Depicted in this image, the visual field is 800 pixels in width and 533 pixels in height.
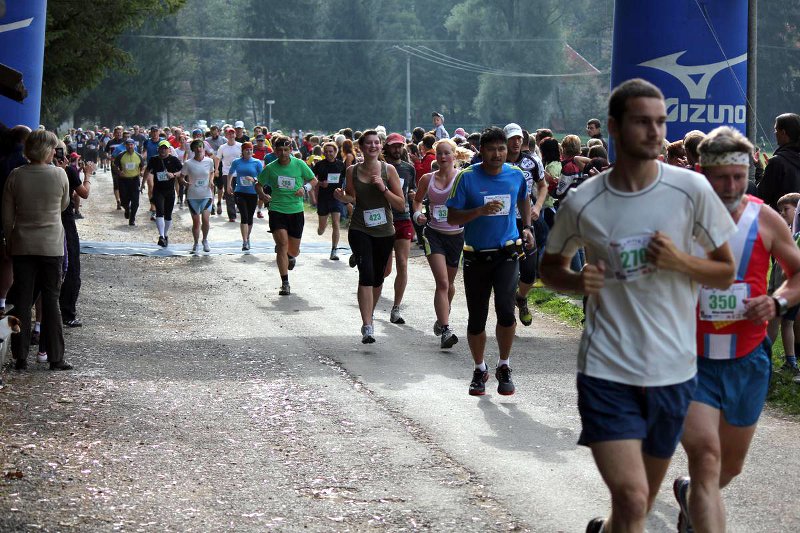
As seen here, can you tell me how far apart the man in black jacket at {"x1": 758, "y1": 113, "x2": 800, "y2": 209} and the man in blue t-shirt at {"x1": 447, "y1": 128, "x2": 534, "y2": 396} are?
8.27 feet

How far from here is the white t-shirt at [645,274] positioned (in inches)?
169

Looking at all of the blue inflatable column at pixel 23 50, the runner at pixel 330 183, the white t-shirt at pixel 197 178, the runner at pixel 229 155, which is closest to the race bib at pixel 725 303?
the blue inflatable column at pixel 23 50

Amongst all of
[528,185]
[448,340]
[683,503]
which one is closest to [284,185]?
[448,340]

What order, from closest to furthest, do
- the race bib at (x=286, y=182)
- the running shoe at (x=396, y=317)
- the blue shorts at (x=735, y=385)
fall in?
1. the blue shorts at (x=735, y=385)
2. the running shoe at (x=396, y=317)
3. the race bib at (x=286, y=182)

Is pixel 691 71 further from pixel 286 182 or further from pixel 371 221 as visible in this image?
pixel 286 182

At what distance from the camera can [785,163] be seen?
409 inches

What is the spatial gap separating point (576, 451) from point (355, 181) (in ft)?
17.6

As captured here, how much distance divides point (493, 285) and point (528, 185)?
6.90 ft

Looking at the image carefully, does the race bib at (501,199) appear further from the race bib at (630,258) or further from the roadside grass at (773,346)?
the race bib at (630,258)

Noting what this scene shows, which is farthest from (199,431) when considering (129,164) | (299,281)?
(129,164)

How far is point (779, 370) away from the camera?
32.4ft

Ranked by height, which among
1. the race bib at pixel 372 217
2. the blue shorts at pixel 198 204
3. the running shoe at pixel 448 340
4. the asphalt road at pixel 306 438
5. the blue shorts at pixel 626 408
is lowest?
the asphalt road at pixel 306 438

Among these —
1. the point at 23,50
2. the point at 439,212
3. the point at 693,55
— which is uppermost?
the point at 693,55

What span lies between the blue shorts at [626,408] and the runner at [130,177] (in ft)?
76.5
